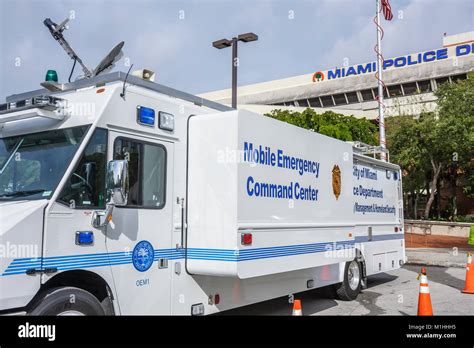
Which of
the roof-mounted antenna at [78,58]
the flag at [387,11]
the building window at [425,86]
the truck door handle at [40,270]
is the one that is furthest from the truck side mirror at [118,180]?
the building window at [425,86]

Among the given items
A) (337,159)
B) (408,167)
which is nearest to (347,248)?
(337,159)

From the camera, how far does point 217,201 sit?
5.59m

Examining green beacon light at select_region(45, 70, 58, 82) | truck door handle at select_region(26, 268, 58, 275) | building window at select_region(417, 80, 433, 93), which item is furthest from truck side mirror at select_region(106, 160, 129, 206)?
building window at select_region(417, 80, 433, 93)

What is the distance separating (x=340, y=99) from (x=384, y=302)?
51.3 metres

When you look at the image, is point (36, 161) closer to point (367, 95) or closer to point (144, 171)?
point (144, 171)

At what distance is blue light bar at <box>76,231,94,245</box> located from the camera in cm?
443

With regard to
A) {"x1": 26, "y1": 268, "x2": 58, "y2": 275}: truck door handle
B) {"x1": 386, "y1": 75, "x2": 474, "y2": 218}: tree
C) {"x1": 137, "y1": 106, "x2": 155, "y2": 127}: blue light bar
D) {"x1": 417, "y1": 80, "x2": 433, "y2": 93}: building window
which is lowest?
{"x1": 26, "y1": 268, "x2": 58, "y2": 275}: truck door handle

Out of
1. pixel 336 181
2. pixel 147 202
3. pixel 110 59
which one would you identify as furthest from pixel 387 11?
pixel 147 202

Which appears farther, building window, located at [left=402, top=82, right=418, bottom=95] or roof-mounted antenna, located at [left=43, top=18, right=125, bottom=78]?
building window, located at [left=402, top=82, right=418, bottom=95]

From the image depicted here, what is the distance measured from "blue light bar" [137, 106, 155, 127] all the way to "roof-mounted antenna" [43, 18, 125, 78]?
53.1 inches

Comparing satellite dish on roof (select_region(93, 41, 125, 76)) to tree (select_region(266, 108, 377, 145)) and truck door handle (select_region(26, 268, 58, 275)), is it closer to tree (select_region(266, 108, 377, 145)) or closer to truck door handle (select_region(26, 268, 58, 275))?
truck door handle (select_region(26, 268, 58, 275))

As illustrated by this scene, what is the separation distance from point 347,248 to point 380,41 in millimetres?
12928

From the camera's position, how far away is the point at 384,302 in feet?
30.4
